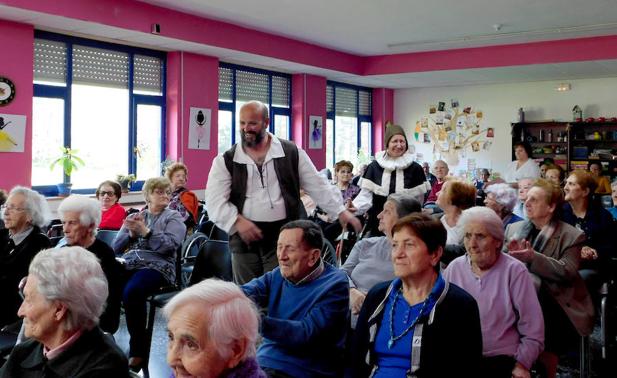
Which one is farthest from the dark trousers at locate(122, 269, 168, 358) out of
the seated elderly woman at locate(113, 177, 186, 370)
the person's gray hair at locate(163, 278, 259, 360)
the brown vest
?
the person's gray hair at locate(163, 278, 259, 360)

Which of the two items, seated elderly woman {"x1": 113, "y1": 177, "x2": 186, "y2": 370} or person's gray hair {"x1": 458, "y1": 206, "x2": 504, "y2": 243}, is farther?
seated elderly woman {"x1": 113, "y1": 177, "x2": 186, "y2": 370}

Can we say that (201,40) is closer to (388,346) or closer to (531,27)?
(531,27)

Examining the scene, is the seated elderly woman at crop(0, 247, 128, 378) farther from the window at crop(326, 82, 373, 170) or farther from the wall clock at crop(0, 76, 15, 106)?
the window at crop(326, 82, 373, 170)

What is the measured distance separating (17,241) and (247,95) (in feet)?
23.4

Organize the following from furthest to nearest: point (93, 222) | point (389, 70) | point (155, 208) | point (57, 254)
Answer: point (389, 70) → point (155, 208) → point (93, 222) → point (57, 254)

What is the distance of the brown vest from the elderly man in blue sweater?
2.90 feet

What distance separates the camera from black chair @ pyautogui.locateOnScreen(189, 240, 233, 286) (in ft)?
13.0

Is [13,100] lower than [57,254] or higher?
higher

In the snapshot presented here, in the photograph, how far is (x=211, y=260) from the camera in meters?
3.98

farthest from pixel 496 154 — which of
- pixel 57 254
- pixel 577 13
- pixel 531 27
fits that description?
pixel 57 254

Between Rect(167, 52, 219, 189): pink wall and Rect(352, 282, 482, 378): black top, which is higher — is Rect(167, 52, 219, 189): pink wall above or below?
above

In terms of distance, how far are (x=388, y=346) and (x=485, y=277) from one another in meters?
0.65

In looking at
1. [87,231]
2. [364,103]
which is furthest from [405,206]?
[364,103]

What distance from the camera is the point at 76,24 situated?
22.4 ft
